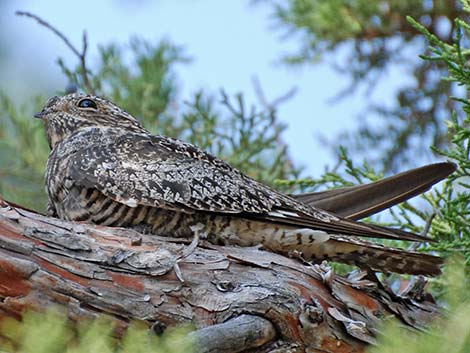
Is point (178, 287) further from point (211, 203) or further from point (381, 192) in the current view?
point (381, 192)

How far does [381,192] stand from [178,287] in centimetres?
127

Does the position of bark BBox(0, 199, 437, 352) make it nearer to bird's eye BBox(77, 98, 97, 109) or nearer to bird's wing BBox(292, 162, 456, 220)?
bird's wing BBox(292, 162, 456, 220)

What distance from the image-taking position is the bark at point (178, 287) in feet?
11.0

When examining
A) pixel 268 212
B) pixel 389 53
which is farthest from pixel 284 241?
pixel 389 53

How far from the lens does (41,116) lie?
5.09m

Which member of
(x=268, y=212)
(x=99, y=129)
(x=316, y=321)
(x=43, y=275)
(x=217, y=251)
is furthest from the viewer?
(x=99, y=129)

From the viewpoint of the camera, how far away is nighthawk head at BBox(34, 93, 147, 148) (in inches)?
198

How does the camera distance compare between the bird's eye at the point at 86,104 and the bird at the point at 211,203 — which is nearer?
the bird at the point at 211,203

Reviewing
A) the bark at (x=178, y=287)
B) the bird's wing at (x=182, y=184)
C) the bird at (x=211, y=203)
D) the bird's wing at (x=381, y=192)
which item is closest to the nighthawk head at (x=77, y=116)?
the bird at (x=211, y=203)

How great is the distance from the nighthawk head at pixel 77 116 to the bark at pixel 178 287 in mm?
1387

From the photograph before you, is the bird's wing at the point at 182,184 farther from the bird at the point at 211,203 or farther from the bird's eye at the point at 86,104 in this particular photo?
the bird's eye at the point at 86,104

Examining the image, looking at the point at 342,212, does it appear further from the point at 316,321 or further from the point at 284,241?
the point at 316,321

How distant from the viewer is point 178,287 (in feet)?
11.6

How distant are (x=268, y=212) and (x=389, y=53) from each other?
9.39 ft
